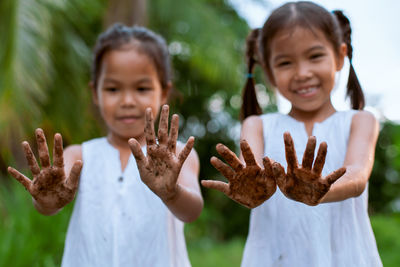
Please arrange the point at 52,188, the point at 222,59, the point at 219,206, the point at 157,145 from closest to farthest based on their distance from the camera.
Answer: the point at 157,145
the point at 52,188
the point at 222,59
the point at 219,206

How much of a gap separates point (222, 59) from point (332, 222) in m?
6.53

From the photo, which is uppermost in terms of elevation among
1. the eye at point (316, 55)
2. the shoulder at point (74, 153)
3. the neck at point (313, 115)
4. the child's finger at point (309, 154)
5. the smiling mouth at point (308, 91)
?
the eye at point (316, 55)

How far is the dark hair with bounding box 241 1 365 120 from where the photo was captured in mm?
1879

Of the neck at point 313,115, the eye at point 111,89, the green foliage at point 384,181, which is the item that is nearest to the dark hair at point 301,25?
the neck at point 313,115

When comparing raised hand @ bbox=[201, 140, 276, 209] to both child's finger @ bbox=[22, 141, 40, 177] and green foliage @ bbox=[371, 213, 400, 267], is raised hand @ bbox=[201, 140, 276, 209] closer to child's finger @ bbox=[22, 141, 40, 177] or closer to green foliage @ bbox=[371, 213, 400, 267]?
child's finger @ bbox=[22, 141, 40, 177]

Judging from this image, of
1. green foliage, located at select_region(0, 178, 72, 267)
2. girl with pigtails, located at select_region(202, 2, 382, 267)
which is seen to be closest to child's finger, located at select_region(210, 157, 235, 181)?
girl with pigtails, located at select_region(202, 2, 382, 267)

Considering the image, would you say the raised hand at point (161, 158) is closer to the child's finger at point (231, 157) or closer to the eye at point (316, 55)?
the child's finger at point (231, 157)

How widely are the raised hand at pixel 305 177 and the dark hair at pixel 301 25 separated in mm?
661

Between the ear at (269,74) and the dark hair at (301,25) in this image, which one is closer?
the dark hair at (301,25)

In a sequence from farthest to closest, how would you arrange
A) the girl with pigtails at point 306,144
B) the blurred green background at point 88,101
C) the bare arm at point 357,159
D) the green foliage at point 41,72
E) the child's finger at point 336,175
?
the green foliage at point 41,72 → the blurred green background at point 88,101 → the girl with pigtails at point 306,144 → the bare arm at point 357,159 → the child's finger at point 336,175

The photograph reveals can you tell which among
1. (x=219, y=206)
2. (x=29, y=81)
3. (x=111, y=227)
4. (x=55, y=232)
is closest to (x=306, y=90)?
(x=111, y=227)

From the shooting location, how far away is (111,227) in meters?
1.88

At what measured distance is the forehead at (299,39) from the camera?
1.83m

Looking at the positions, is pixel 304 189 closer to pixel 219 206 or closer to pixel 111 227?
pixel 111 227
